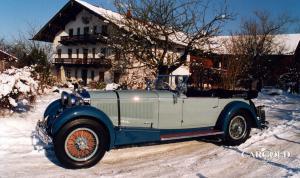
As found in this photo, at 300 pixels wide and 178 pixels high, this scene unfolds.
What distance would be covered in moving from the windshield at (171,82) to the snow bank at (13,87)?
403 centimetres

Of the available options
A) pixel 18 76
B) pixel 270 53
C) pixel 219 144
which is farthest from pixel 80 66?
pixel 219 144

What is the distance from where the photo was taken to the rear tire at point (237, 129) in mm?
7211

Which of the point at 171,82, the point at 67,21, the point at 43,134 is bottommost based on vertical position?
the point at 43,134

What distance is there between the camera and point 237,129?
7.37 meters

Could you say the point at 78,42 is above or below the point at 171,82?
above

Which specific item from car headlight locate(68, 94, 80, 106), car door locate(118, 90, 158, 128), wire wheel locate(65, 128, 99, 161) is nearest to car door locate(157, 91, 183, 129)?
car door locate(118, 90, 158, 128)

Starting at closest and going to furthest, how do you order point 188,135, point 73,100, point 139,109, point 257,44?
1. point 73,100
2. point 139,109
3. point 188,135
4. point 257,44

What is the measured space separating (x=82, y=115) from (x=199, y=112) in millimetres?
2486

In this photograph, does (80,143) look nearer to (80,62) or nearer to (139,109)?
(139,109)

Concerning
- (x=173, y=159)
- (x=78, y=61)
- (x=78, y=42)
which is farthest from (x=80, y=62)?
(x=173, y=159)

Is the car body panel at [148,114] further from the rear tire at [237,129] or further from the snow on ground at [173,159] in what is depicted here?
the snow on ground at [173,159]

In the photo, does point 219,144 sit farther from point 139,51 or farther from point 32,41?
point 32,41

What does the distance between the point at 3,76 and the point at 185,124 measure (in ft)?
17.8

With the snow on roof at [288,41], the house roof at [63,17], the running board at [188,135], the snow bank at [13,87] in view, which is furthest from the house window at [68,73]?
the running board at [188,135]
